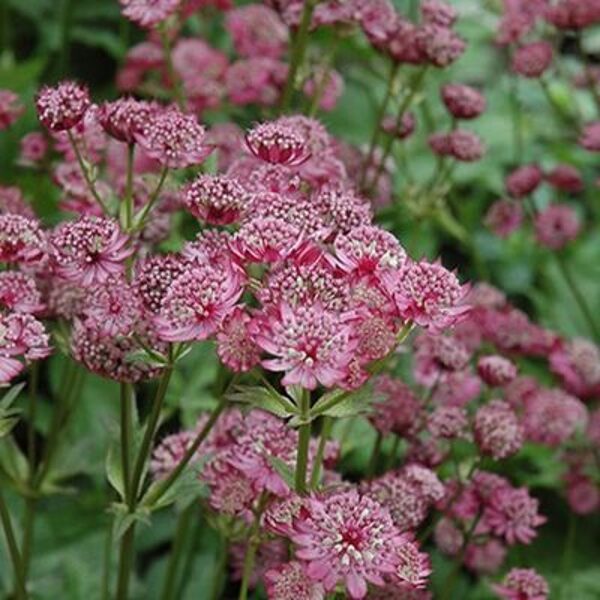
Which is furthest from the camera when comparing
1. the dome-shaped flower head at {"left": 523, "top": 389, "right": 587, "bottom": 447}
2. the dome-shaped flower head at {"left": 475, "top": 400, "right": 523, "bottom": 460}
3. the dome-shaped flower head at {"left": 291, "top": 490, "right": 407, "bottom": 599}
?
the dome-shaped flower head at {"left": 523, "top": 389, "right": 587, "bottom": 447}

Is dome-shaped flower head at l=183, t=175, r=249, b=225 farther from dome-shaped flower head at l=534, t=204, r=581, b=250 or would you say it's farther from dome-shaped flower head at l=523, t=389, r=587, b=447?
dome-shaped flower head at l=534, t=204, r=581, b=250

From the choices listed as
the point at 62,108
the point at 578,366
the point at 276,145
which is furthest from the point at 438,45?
the point at 62,108

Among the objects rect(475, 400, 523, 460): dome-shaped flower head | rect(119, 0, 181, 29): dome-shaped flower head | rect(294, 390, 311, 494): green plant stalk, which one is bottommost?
rect(475, 400, 523, 460): dome-shaped flower head

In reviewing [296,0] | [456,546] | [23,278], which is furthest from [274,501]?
[296,0]

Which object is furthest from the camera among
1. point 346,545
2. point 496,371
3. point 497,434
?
point 496,371

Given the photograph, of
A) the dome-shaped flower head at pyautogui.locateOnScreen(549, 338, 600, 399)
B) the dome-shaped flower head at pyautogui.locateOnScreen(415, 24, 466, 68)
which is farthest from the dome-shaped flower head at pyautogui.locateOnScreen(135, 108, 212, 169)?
the dome-shaped flower head at pyautogui.locateOnScreen(549, 338, 600, 399)

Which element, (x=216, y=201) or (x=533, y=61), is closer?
(x=216, y=201)

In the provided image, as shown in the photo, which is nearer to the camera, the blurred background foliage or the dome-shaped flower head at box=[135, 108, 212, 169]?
the dome-shaped flower head at box=[135, 108, 212, 169]

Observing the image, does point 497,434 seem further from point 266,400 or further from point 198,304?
point 198,304
